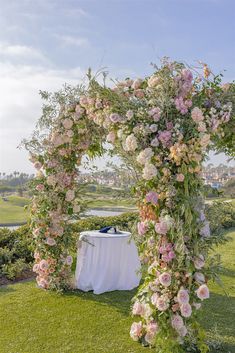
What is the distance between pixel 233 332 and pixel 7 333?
2720mm

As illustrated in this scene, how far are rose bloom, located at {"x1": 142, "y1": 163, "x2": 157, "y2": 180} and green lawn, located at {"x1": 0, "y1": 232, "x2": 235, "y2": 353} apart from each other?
1.73 metres

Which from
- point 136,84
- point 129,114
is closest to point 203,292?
point 129,114

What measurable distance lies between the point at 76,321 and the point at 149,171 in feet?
8.04

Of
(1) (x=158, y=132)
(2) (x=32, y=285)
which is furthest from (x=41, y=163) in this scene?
(1) (x=158, y=132)

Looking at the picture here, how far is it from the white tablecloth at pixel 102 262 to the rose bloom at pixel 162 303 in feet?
8.48

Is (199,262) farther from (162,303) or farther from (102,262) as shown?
(102,262)

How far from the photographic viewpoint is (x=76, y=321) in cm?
541

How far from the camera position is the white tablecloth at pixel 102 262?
21.9ft

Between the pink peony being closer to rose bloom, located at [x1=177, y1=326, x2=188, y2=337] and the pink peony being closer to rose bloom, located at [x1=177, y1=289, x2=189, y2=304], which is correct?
rose bloom, located at [x1=177, y1=289, x2=189, y2=304]

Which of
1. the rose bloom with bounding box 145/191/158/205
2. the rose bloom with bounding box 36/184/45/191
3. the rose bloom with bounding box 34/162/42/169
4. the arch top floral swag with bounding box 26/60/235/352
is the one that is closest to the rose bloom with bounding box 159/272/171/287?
the arch top floral swag with bounding box 26/60/235/352

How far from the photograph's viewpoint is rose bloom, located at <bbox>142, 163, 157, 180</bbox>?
4137 millimetres

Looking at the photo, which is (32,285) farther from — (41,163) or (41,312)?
(41,163)

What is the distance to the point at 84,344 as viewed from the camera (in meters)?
4.71

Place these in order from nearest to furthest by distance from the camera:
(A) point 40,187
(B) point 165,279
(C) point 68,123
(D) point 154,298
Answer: (B) point 165,279
(D) point 154,298
(C) point 68,123
(A) point 40,187
